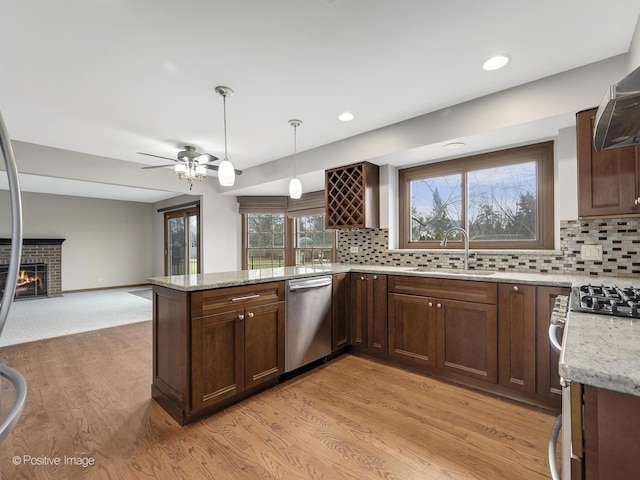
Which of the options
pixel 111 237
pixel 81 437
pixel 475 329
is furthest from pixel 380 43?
pixel 111 237

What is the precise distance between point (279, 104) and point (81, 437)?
109 inches

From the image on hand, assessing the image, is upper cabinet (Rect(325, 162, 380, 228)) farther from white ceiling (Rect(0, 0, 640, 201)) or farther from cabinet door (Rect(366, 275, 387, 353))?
cabinet door (Rect(366, 275, 387, 353))

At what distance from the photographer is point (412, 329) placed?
8.87 feet

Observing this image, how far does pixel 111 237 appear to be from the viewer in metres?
7.51

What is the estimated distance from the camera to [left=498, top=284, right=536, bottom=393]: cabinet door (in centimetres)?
212

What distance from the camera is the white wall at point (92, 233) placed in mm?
6480

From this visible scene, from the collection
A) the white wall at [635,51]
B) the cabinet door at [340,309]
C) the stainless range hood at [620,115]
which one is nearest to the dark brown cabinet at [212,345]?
the cabinet door at [340,309]

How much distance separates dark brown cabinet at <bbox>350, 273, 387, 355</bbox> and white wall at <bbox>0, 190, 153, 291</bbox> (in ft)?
23.0

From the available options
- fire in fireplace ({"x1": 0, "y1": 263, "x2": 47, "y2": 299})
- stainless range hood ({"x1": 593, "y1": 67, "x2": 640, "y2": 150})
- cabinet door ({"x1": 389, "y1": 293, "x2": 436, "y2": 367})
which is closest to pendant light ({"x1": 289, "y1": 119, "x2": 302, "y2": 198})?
cabinet door ({"x1": 389, "y1": 293, "x2": 436, "y2": 367})

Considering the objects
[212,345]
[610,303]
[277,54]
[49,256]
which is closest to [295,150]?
[277,54]

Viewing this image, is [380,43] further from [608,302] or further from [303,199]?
[303,199]

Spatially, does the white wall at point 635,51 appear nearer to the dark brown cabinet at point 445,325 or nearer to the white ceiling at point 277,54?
the white ceiling at point 277,54

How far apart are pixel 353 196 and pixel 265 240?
2653mm

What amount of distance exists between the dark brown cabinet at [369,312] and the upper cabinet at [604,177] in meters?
1.60
